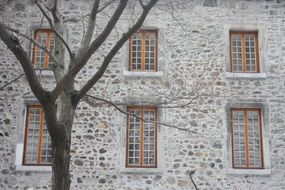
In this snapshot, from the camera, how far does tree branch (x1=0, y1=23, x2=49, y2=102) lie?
6.92 m

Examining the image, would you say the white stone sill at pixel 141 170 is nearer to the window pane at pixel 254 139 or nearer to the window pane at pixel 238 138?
the window pane at pixel 238 138

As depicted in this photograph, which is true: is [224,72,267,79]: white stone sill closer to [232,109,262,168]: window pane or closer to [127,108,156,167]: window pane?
[232,109,262,168]: window pane

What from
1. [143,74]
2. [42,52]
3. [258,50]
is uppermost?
[258,50]

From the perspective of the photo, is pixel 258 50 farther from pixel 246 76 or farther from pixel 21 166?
pixel 21 166

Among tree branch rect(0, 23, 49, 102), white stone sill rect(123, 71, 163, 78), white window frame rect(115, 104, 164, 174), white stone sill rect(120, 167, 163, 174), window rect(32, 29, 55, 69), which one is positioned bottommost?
white stone sill rect(120, 167, 163, 174)

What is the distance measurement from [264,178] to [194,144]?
6.24ft

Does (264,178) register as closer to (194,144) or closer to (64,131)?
(194,144)

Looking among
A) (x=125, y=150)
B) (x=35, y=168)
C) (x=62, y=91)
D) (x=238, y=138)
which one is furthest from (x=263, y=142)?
(x=62, y=91)

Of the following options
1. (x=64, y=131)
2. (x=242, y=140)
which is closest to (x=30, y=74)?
(x=64, y=131)

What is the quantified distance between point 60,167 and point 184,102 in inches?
212

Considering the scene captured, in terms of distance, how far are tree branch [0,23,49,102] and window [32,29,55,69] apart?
5.48m

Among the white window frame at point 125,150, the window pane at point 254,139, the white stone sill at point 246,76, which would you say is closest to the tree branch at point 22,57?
the white window frame at point 125,150

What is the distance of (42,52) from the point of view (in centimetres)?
1268

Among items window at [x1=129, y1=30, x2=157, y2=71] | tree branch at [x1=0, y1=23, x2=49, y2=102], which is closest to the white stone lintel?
window at [x1=129, y1=30, x2=157, y2=71]
